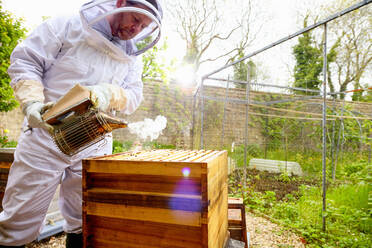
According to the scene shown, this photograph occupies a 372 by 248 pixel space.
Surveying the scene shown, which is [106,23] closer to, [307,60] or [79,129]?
[79,129]

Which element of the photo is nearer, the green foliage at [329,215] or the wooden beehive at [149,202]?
the wooden beehive at [149,202]

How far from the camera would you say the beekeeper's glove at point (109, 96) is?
1.38 metres

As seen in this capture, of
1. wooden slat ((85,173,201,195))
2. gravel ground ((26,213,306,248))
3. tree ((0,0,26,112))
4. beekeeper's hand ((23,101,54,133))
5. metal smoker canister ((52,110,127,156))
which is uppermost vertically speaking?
tree ((0,0,26,112))

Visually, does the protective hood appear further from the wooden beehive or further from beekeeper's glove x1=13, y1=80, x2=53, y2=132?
the wooden beehive

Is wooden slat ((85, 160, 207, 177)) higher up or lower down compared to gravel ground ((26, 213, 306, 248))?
higher up

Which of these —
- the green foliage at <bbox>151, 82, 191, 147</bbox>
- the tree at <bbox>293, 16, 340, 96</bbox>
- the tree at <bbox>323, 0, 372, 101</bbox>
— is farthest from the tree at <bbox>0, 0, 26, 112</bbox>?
the tree at <bbox>293, 16, 340, 96</bbox>

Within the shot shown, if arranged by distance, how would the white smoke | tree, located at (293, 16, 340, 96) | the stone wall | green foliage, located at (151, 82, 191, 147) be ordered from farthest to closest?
tree, located at (293, 16, 340, 96) → green foliage, located at (151, 82, 191, 147) → the white smoke → the stone wall

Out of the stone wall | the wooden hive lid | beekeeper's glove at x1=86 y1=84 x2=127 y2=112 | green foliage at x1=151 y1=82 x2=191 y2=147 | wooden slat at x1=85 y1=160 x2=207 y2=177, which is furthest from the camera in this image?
green foliage at x1=151 y1=82 x2=191 y2=147

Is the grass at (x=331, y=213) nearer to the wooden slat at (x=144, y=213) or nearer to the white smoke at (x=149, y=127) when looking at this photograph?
the wooden slat at (x=144, y=213)

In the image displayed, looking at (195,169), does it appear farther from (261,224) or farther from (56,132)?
(261,224)

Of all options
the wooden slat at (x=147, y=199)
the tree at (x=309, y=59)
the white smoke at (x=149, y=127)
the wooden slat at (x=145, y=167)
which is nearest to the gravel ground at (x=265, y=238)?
the wooden slat at (x=147, y=199)

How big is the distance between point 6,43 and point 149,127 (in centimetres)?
499

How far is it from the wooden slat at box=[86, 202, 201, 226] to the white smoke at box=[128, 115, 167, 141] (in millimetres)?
7329

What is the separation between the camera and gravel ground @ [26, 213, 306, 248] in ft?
7.60
